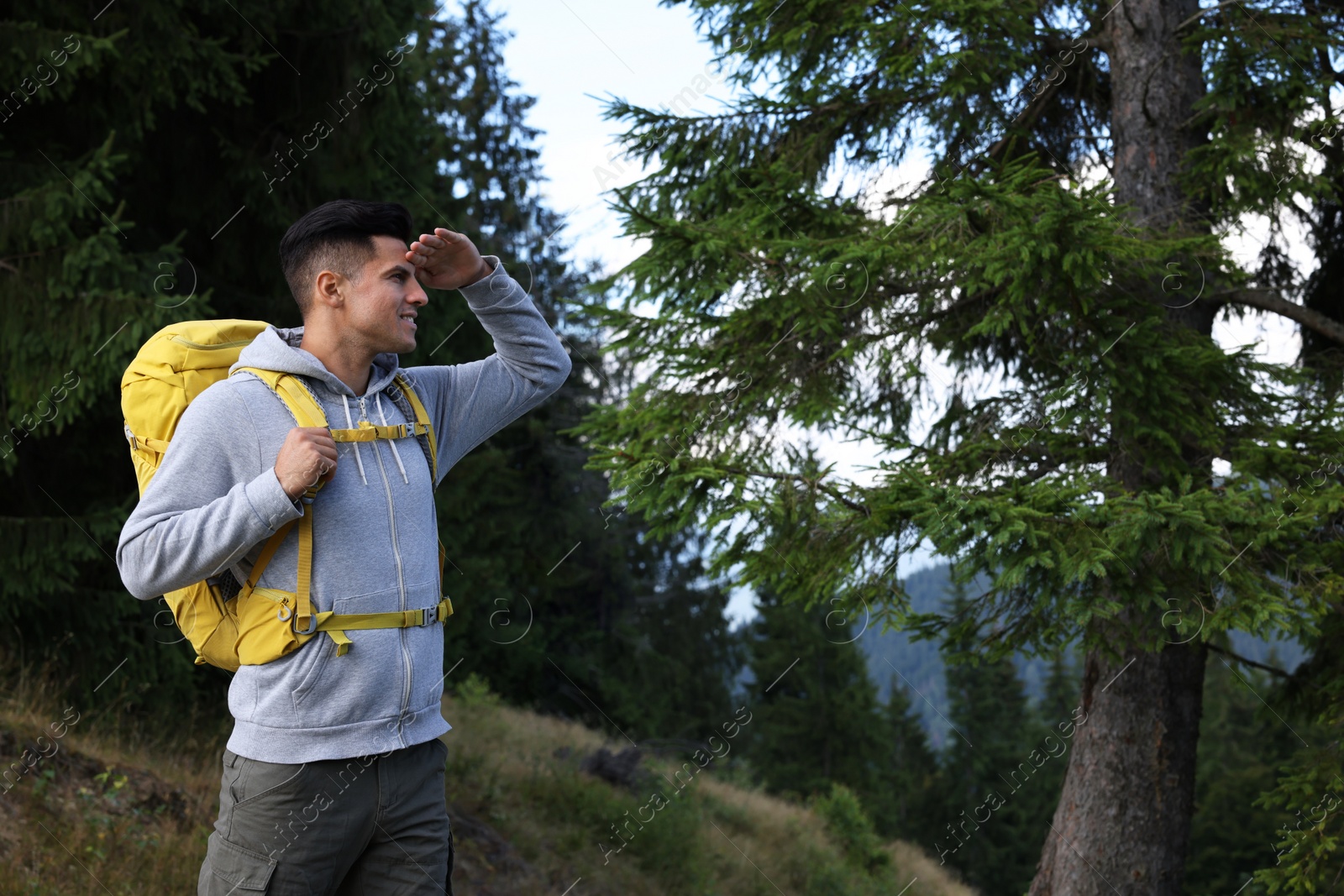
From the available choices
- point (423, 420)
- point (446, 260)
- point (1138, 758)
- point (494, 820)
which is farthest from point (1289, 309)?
point (494, 820)

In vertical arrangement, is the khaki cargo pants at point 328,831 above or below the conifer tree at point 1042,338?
below

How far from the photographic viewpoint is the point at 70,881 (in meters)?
4.46

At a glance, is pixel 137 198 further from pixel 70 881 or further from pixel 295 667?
pixel 295 667

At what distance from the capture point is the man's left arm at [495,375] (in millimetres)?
2525

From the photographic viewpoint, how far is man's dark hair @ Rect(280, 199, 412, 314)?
2.21m

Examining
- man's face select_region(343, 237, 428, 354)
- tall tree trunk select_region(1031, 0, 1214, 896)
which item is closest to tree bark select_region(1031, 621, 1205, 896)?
tall tree trunk select_region(1031, 0, 1214, 896)

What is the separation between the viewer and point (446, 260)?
7.82 feet

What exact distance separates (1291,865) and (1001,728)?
145 feet

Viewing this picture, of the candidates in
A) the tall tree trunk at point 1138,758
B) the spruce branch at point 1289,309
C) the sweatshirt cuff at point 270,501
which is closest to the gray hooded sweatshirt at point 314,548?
the sweatshirt cuff at point 270,501

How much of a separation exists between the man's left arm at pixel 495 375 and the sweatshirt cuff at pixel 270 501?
2.14 ft

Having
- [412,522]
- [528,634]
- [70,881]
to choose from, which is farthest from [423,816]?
[528,634]

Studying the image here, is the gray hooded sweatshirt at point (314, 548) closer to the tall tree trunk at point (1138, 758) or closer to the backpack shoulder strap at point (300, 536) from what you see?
the backpack shoulder strap at point (300, 536)

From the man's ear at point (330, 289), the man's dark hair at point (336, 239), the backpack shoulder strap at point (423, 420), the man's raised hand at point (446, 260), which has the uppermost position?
the man's raised hand at point (446, 260)

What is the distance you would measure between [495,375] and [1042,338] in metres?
4.56
